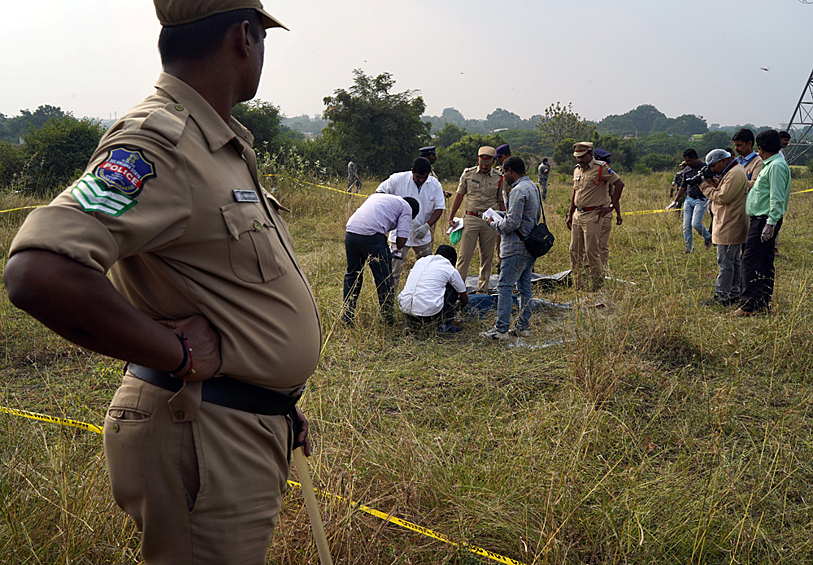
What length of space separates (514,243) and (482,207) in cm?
164

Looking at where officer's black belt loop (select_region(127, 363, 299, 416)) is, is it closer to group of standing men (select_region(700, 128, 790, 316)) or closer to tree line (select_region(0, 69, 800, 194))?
group of standing men (select_region(700, 128, 790, 316))

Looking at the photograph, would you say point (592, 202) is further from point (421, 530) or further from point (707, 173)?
point (421, 530)

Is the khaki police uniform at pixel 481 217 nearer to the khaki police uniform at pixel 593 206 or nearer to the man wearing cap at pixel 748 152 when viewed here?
the khaki police uniform at pixel 593 206

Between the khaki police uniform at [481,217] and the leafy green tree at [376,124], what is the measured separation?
18739mm

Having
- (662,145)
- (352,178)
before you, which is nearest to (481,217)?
(352,178)

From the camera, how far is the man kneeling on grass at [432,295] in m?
4.93

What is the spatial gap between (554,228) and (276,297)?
30.6 feet

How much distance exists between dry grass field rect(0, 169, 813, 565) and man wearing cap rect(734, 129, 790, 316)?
8.6 inches

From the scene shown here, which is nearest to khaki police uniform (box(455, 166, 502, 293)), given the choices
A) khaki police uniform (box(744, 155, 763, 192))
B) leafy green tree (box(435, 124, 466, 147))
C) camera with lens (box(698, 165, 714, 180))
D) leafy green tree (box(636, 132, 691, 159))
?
camera with lens (box(698, 165, 714, 180))

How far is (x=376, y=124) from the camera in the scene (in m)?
24.8

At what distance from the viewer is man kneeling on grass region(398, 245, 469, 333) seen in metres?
4.93

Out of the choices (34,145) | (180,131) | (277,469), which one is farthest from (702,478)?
(34,145)

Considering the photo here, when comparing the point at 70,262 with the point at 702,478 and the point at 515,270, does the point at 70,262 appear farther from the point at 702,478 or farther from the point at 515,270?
the point at 515,270

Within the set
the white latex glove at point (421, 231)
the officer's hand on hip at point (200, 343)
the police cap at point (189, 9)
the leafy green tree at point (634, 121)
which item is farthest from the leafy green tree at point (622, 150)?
the leafy green tree at point (634, 121)
